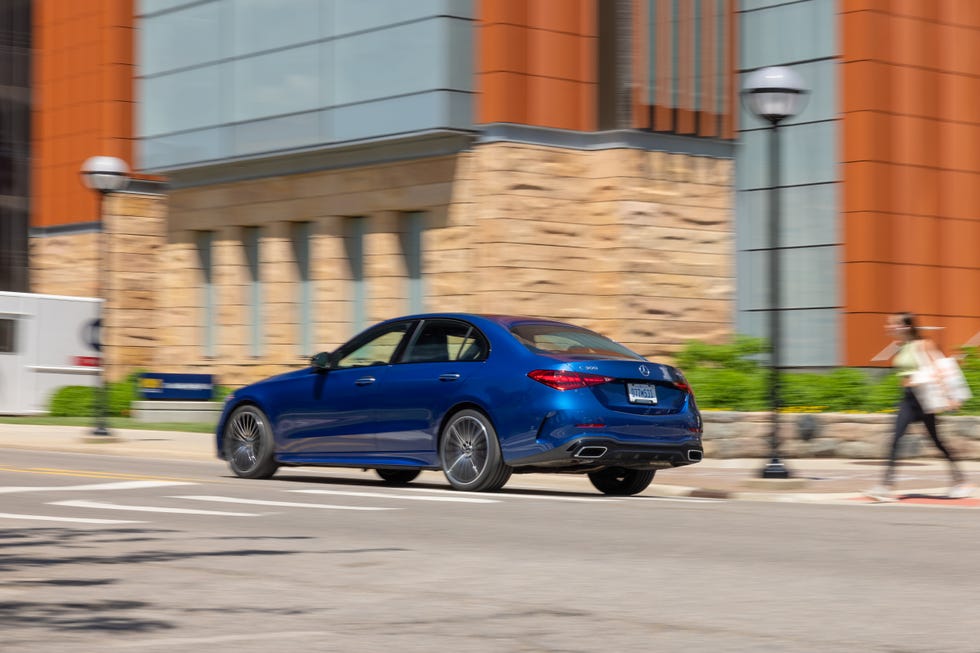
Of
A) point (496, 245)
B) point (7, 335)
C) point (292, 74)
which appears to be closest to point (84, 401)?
point (7, 335)

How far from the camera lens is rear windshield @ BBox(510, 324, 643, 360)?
48.4 feet

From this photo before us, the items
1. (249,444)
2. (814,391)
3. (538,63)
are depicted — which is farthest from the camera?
(538,63)

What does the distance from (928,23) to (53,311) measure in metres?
18.4

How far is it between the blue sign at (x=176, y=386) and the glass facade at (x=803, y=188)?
9.59 metres

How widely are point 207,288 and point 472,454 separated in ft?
66.6

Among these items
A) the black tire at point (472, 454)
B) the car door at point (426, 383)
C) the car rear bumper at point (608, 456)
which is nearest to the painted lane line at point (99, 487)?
the car door at point (426, 383)

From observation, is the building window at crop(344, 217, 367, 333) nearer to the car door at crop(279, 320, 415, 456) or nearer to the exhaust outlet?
the car door at crop(279, 320, 415, 456)

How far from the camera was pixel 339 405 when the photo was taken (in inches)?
629

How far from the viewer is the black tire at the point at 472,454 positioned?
1463 centimetres

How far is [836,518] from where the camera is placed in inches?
500

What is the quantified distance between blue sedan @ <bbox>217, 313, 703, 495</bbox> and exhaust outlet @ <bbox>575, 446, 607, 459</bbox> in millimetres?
12

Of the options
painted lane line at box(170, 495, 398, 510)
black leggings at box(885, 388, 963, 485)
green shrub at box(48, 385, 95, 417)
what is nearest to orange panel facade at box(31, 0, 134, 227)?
green shrub at box(48, 385, 95, 417)

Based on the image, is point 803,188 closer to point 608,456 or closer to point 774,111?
point 774,111

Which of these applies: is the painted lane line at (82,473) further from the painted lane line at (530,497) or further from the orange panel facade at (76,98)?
the orange panel facade at (76,98)
